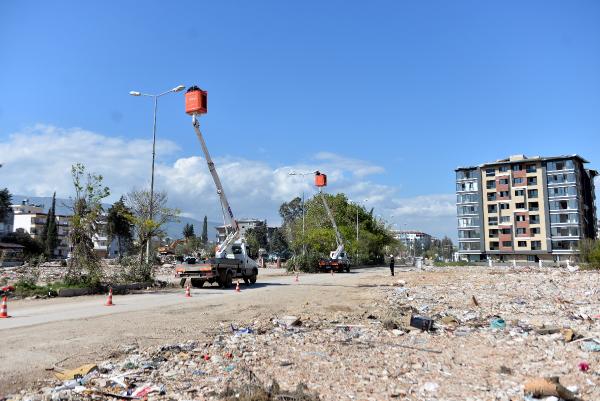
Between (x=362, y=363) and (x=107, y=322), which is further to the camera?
(x=107, y=322)

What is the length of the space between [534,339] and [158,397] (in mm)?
7345

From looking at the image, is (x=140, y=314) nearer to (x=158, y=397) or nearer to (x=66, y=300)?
(x=66, y=300)

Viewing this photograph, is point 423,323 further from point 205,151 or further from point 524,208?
point 524,208

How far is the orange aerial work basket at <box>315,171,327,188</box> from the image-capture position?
48.9m

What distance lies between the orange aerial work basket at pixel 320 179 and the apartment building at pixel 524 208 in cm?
4824

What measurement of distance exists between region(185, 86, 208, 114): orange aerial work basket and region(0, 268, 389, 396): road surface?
8.42 metres

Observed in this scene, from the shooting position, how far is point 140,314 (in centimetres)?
1310

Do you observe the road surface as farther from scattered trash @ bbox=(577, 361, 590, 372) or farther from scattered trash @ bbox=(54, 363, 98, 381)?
scattered trash @ bbox=(577, 361, 590, 372)

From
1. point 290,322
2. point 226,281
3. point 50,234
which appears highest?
point 50,234

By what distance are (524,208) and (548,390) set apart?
8413cm

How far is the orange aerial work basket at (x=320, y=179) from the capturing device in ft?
160

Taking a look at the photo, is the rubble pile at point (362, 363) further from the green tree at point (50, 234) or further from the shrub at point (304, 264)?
the green tree at point (50, 234)

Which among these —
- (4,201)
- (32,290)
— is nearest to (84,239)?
(32,290)

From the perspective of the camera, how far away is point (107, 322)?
11.4 meters
